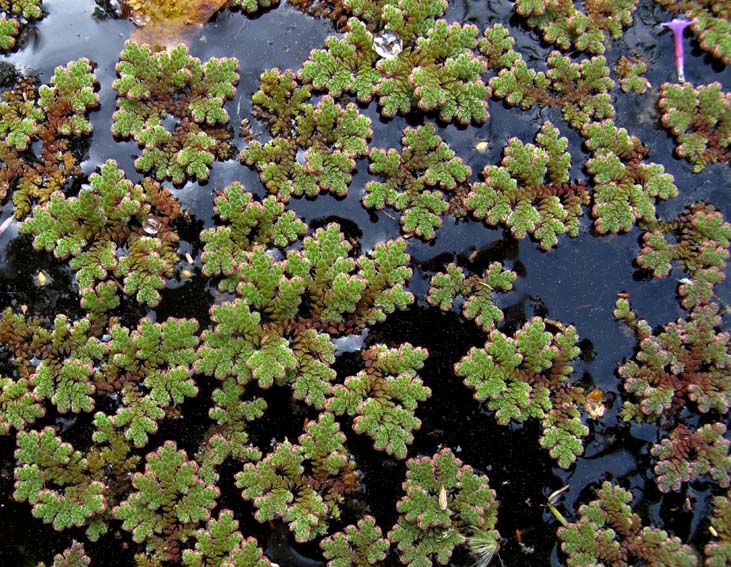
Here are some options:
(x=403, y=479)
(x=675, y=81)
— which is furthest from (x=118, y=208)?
(x=675, y=81)

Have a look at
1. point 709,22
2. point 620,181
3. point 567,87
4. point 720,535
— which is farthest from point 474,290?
point 709,22

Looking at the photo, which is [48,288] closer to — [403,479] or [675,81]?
[403,479]

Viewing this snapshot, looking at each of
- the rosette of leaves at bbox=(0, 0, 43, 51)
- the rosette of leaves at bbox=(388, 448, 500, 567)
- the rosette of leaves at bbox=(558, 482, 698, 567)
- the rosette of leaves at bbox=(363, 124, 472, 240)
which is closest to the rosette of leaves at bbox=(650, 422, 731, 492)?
the rosette of leaves at bbox=(558, 482, 698, 567)

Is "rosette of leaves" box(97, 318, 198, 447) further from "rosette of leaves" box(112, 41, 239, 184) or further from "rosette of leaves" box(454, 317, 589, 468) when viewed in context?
"rosette of leaves" box(454, 317, 589, 468)

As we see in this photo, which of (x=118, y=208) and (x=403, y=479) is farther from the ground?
(x=118, y=208)

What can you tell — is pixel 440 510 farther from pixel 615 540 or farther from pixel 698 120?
pixel 698 120
